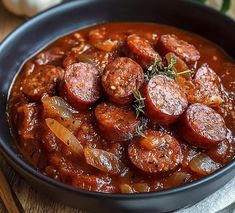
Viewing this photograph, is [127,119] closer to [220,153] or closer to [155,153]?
A: [155,153]

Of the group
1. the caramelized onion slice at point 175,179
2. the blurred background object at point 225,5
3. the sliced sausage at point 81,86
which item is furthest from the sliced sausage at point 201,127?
the blurred background object at point 225,5

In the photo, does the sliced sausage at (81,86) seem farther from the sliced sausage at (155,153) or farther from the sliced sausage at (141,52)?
the sliced sausage at (155,153)

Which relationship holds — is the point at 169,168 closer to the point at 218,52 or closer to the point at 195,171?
the point at 195,171

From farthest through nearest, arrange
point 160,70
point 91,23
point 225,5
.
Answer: point 225,5 → point 91,23 → point 160,70

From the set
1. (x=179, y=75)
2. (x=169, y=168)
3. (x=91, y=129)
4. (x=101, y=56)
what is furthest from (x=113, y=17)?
(x=169, y=168)

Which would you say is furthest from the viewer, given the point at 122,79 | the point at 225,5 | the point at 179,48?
the point at 225,5

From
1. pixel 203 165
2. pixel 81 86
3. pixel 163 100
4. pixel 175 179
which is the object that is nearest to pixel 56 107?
pixel 81 86
